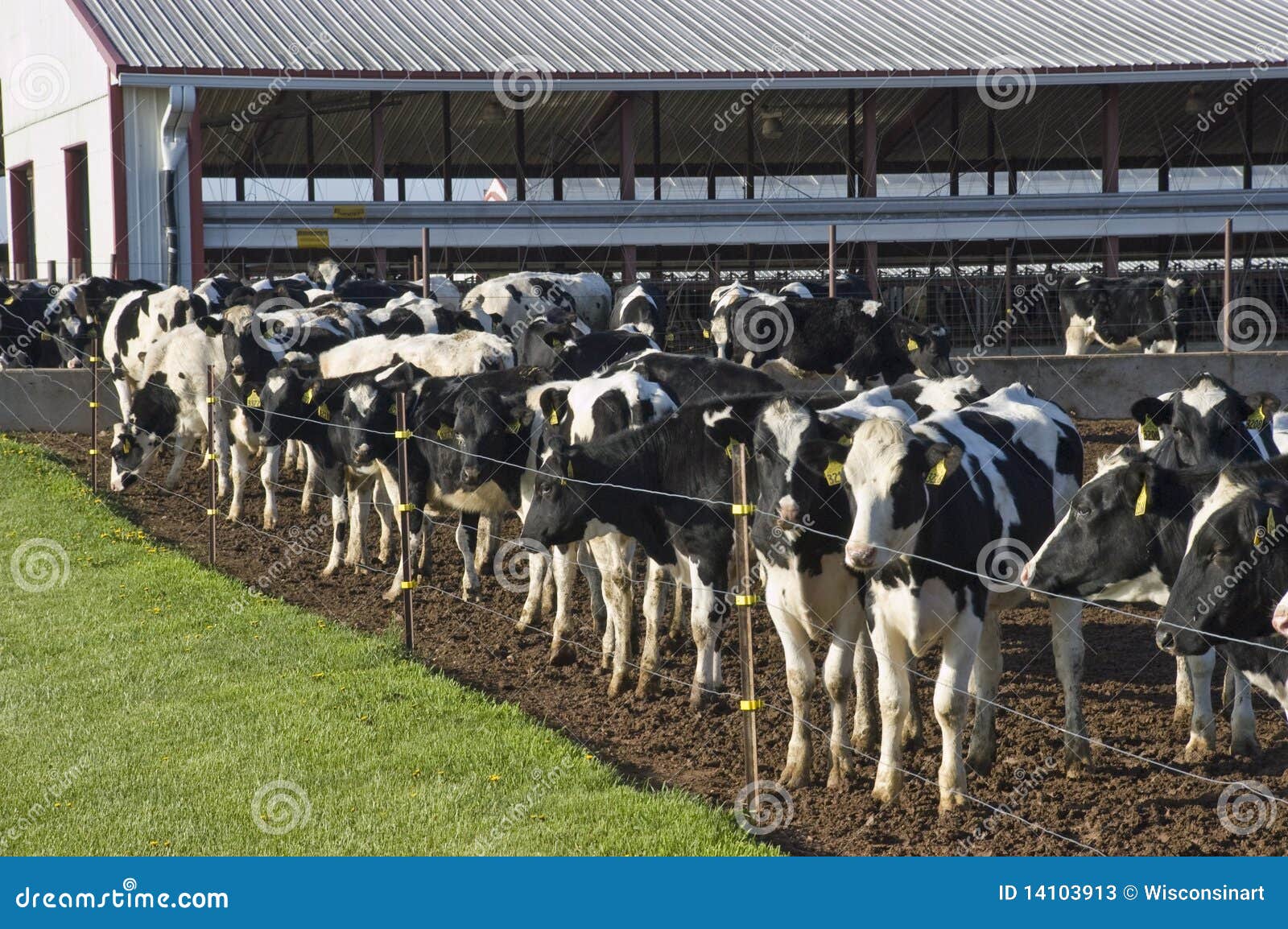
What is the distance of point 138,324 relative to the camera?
1803cm

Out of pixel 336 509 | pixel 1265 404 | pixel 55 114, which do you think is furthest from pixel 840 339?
pixel 55 114

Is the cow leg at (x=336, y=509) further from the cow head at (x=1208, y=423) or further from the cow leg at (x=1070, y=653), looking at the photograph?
the cow leg at (x=1070, y=653)

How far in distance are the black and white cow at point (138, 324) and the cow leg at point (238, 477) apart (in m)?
3.39

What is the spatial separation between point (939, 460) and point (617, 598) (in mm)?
3010

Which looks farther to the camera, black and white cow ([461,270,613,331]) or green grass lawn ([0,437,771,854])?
black and white cow ([461,270,613,331])

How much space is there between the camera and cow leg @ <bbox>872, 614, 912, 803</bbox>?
23.5ft

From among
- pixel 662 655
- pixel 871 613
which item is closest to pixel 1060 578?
pixel 871 613

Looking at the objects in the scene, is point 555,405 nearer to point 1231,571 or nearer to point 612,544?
point 612,544

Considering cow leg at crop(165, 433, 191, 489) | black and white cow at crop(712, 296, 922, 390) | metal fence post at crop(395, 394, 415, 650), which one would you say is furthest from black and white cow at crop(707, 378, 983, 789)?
black and white cow at crop(712, 296, 922, 390)

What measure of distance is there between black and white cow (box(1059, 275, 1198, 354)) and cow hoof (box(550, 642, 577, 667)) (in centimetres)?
1559

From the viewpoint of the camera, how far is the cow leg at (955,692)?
23.2 ft

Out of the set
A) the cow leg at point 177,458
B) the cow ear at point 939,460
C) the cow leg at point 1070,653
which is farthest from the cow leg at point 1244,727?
the cow leg at point 177,458

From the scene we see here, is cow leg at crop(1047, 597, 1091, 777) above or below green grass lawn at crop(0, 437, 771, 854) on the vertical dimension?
above

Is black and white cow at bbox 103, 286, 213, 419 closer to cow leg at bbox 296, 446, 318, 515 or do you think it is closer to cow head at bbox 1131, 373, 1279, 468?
cow leg at bbox 296, 446, 318, 515
